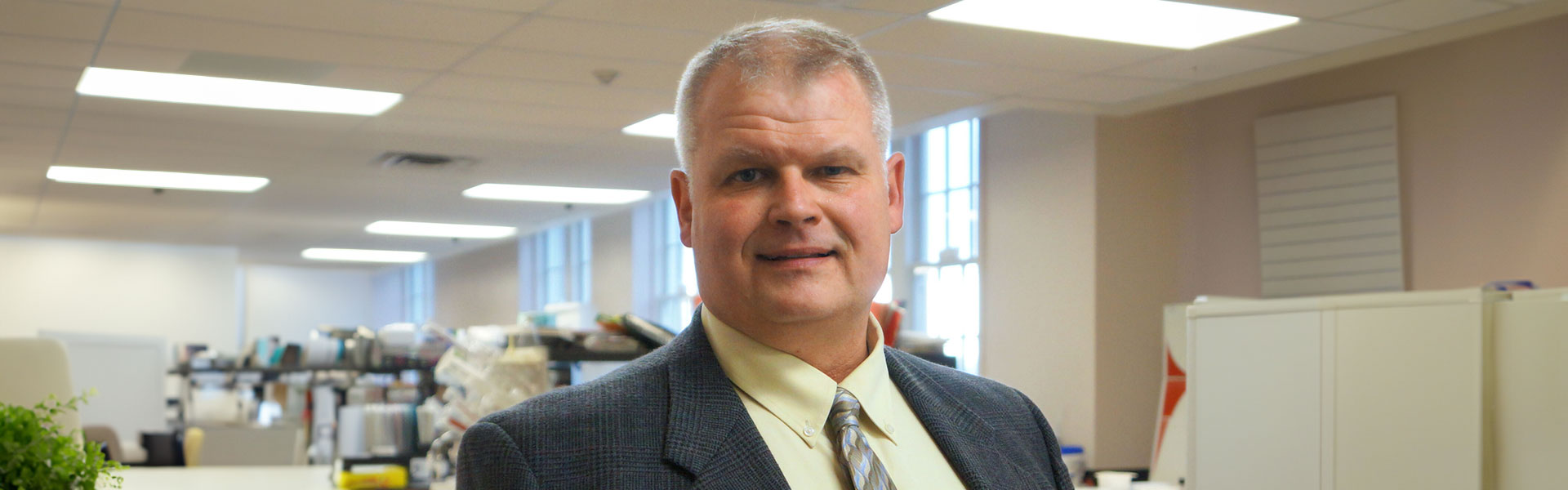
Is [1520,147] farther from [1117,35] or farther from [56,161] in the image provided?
[56,161]

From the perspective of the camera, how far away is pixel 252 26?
5109 mm

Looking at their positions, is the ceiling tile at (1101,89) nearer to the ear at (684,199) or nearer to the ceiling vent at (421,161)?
the ceiling vent at (421,161)

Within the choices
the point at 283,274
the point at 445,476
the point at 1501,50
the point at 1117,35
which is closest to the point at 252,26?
the point at 445,476

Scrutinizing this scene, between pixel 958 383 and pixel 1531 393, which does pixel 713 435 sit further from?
pixel 1531 393

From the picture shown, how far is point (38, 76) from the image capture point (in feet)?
19.7

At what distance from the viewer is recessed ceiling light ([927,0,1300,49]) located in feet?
16.1

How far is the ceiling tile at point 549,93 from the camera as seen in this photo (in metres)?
6.21

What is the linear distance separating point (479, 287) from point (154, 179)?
585cm

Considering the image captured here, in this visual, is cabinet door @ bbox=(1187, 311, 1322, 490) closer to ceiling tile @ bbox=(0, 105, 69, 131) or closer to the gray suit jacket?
the gray suit jacket

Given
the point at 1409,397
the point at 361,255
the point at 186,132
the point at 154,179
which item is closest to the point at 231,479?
the point at 186,132

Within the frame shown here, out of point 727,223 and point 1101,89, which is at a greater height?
point 1101,89

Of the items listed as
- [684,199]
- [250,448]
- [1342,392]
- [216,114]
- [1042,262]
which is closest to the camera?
[684,199]

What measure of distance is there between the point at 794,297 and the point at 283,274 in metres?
18.4

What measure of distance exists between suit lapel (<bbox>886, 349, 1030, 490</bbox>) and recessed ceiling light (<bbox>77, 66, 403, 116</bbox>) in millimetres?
5569
